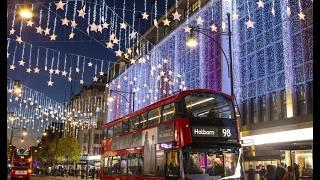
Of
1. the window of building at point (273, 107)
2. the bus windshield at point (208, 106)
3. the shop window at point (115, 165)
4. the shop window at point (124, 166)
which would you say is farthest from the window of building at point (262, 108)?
the bus windshield at point (208, 106)

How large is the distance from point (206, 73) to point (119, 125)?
14.0 metres

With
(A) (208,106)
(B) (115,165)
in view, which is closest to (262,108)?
(B) (115,165)

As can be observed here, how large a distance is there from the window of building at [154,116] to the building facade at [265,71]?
20.7ft

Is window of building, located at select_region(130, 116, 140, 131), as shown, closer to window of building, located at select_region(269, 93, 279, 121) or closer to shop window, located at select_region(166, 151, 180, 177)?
shop window, located at select_region(166, 151, 180, 177)

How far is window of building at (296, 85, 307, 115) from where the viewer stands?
23969 millimetres

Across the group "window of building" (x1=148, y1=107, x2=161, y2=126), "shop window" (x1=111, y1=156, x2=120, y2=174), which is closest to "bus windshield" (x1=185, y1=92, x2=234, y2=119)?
"window of building" (x1=148, y1=107, x2=161, y2=126)

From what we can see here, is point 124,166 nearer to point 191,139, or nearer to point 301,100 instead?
point 191,139

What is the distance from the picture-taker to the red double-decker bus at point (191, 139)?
540 inches

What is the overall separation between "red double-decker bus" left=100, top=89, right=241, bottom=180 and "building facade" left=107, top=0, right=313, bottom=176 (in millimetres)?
5869

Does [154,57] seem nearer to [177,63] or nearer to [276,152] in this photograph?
[177,63]

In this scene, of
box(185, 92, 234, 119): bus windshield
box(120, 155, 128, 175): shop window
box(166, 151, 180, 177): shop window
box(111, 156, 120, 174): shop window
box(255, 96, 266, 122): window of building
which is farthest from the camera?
box(255, 96, 266, 122): window of building

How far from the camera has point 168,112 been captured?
50.3 feet

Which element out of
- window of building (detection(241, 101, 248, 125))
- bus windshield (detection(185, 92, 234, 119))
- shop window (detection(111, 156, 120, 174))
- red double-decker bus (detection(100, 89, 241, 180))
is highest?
window of building (detection(241, 101, 248, 125))

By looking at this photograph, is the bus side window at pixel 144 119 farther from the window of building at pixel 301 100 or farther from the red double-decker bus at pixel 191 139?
the window of building at pixel 301 100
